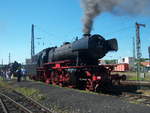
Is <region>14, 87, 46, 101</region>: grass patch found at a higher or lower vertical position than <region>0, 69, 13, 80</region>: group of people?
lower

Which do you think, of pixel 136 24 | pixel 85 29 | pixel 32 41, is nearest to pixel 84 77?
pixel 85 29

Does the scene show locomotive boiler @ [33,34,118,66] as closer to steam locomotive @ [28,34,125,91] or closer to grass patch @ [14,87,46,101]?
steam locomotive @ [28,34,125,91]

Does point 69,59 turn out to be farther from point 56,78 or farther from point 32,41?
point 32,41

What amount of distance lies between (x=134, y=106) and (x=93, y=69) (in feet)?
19.0

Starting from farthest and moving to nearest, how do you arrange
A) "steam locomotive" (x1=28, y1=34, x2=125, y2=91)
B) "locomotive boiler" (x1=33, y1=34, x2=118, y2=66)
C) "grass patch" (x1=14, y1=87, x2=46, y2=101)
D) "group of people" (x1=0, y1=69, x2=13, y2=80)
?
"group of people" (x1=0, y1=69, x2=13, y2=80)
"locomotive boiler" (x1=33, y1=34, x2=118, y2=66)
"steam locomotive" (x1=28, y1=34, x2=125, y2=91)
"grass patch" (x1=14, y1=87, x2=46, y2=101)

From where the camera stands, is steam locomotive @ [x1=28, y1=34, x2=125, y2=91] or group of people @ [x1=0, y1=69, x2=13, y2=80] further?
group of people @ [x1=0, y1=69, x2=13, y2=80]

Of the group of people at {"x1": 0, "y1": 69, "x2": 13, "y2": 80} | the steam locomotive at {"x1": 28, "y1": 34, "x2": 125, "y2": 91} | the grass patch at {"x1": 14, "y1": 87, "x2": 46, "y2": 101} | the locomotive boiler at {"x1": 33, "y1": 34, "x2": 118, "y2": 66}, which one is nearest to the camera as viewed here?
the grass patch at {"x1": 14, "y1": 87, "x2": 46, "y2": 101}

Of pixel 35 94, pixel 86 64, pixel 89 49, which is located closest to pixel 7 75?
pixel 35 94

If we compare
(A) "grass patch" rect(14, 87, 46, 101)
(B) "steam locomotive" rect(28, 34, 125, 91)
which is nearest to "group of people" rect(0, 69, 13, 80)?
(B) "steam locomotive" rect(28, 34, 125, 91)

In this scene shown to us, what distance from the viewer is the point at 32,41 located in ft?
148

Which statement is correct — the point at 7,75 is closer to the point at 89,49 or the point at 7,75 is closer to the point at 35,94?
the point at 35,94

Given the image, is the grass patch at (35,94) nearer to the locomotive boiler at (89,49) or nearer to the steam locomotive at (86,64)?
the steam locomotive at (86,64)

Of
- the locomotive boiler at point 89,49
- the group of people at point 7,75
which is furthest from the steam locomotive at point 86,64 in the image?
the group of people at point 7,75

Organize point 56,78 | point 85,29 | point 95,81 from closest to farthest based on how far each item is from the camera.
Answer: point 95,81, point 85,29, point 56,78
